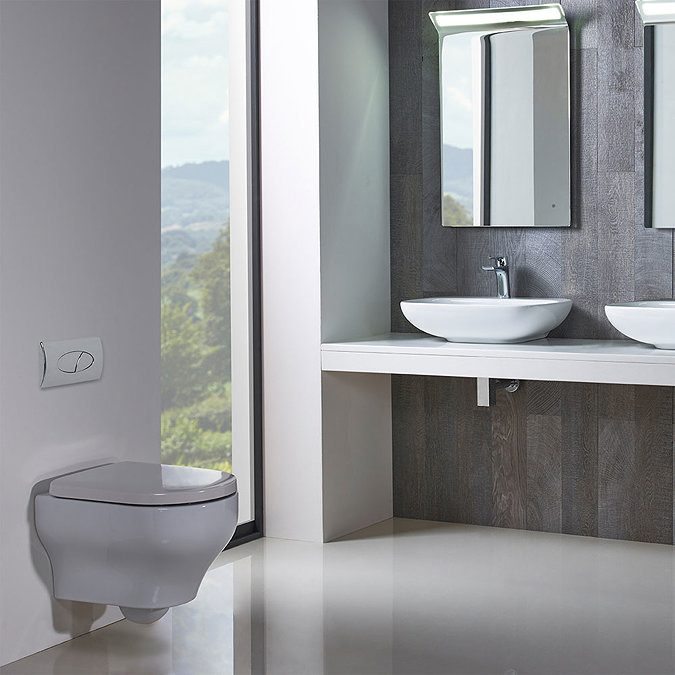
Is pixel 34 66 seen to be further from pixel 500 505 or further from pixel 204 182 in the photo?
pixel 204 182

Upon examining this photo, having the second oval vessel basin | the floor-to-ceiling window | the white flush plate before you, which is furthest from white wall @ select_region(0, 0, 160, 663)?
the floor-to-ceiling window

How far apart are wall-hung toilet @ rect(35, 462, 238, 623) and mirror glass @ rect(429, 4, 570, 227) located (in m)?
1.82

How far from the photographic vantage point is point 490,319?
12.0 feet

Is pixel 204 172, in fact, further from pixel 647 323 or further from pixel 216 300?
pixel 647 323

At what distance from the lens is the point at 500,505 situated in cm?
424

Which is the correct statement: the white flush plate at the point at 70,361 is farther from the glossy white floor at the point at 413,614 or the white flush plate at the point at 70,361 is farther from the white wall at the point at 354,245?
the white wall at the point at 354,245

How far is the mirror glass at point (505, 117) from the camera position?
4051 millimetres

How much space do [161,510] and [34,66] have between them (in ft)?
4.01

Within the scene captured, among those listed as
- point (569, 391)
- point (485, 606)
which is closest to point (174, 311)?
point (569, 391)

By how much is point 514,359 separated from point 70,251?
1.51 m

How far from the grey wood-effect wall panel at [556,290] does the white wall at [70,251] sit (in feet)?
4.58

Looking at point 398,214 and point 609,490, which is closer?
point 609,490

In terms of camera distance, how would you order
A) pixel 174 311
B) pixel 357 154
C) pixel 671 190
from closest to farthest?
1. pixel 671 190
2. pixel 357 154
3. pixel 174 311

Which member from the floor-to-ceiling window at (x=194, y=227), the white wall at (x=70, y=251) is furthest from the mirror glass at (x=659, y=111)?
the floor-to-ceiling window at (x=194, y=227)
